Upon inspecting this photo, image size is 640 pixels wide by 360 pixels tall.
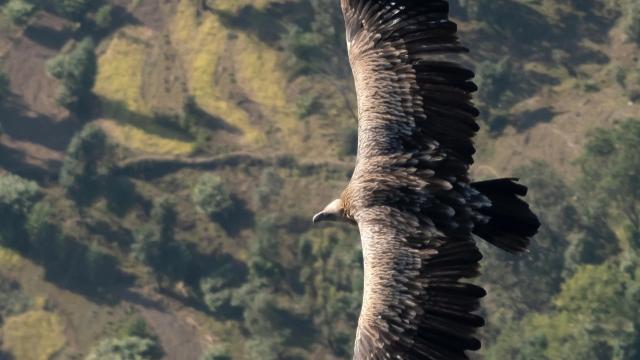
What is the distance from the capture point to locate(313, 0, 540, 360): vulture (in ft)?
129

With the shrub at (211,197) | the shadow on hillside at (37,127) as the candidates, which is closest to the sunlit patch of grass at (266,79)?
the shrub at (211,197)

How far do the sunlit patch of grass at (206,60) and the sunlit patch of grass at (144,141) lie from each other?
26.9 feet

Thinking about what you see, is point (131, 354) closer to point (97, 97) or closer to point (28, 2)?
point (97, 97)

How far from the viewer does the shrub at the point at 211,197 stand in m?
153

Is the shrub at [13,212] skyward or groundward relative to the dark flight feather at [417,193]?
groundward

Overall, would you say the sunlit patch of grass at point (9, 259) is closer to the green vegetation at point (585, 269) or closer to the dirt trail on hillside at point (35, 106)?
the dirt trail on hillside at point (35, 106)

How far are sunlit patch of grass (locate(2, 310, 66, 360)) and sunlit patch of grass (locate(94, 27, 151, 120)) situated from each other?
3608cm

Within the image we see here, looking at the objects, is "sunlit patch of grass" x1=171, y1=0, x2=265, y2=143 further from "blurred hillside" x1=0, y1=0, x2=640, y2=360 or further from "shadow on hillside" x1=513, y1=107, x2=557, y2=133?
"shadow on hillside" x1=513, y1=107, x2=557, y2=133

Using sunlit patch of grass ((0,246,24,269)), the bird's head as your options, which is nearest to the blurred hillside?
sunlit patch of grass ((0,246,24,269))

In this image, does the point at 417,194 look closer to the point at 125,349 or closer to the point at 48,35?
the point at 125,349

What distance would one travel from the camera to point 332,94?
168 meters

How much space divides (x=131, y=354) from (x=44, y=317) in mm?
17931

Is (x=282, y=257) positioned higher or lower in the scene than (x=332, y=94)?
lower

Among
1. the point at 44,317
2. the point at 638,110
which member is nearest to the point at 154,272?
the point at 44,317
